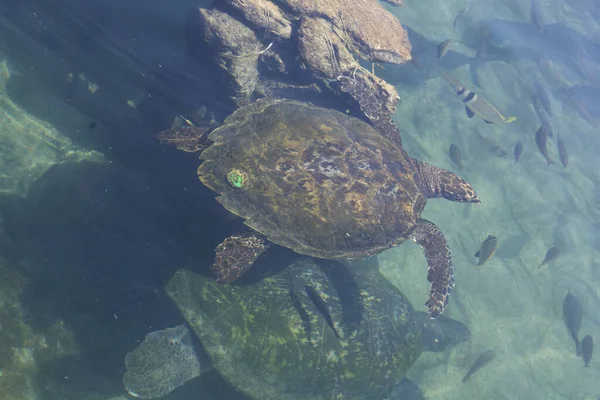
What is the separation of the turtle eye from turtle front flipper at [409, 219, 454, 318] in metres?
3.11

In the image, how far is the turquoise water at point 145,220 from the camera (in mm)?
4781

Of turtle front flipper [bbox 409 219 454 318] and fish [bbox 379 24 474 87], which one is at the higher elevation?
fish [bbox 379 24 474 87]

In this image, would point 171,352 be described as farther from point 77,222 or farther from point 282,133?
point 282,133

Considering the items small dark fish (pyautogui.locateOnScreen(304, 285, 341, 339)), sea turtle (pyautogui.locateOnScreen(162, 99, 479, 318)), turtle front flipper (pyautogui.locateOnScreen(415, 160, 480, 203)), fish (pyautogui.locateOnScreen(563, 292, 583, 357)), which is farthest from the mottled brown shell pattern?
fish (pyautogui.locateOnScreen(563, 292, 583, 357))

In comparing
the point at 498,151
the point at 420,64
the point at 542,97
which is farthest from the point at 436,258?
the point at 542,97

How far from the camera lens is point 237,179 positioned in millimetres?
4957

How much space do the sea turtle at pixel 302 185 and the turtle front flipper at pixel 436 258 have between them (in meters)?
0.85

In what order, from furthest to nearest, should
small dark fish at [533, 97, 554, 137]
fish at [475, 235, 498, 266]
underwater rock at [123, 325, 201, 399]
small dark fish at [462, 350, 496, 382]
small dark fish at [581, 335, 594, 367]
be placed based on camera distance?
1. small dark fish at [533, 97, 554, 137]
2. small dark fish at [581, 335, 594, 367]
3. small dark fish at [462, 350, 496, 382]
4. fish at [475, 235, 498, 266]
5. underwater rock at [123, 325, 201, 399]

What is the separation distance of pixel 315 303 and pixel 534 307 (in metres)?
6.23

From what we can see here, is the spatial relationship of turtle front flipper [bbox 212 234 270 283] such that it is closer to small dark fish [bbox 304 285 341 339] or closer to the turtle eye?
the turtle eye

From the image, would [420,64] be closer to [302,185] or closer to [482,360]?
[302,185]

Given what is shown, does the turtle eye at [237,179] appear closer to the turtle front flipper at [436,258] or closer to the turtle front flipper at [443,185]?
the turtle front flipper at [436,258]

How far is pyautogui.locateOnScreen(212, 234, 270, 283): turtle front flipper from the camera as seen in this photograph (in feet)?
16.3

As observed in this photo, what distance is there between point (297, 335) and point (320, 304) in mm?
566
